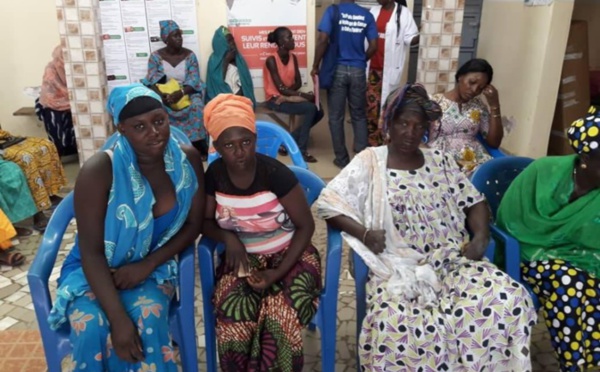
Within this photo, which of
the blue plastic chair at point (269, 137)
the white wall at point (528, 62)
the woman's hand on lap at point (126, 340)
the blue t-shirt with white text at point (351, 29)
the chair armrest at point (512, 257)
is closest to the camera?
the woman's hand on lap at point (126, 340)

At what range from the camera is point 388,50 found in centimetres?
509

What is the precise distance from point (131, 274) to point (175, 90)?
348cm

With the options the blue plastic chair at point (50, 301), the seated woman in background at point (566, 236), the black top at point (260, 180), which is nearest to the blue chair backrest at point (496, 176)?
the seated woman in background at point (566, 236)

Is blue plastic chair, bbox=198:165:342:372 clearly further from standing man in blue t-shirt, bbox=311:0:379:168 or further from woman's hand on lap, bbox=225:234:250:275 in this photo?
A: standing man in blue t-shirt, bbox=311:0:379:168

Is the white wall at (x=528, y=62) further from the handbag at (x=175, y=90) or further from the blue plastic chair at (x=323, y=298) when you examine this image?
the blue plastic chair at (x=323, y=298)

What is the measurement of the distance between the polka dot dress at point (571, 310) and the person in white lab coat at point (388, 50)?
3174 mm

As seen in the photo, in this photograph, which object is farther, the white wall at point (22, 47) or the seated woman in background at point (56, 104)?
the white wall at point (22, 47)

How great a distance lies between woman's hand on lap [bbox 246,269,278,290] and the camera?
6.64 feet

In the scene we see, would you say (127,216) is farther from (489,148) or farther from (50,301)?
(489,148)

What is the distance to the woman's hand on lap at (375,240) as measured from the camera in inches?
82.7

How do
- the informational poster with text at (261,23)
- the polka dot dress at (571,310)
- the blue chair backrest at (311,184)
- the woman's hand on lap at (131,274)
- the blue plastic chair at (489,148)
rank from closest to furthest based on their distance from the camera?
the woman's hand on lap at (131,274)
the polka dot dress at (571,310)
the blue chair backrest at (311,184)
the blue plastic chair at (489,148)
the informational poster with text at (261,23)

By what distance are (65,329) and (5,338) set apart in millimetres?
947

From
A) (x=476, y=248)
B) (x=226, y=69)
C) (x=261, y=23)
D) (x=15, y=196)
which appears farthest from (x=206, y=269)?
(x=261, y=23)

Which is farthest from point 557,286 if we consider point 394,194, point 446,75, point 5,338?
point 446,75
